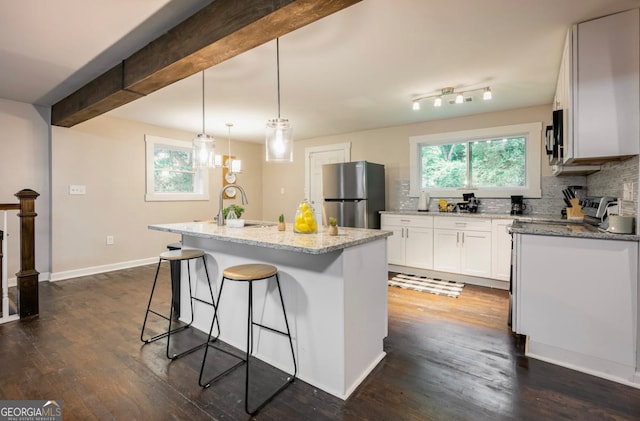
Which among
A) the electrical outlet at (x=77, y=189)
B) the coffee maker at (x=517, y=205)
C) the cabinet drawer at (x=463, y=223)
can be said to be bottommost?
the cabinet drawer at (x=463, y=223)

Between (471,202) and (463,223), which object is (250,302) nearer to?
(463,223)

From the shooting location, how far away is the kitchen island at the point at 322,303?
1.72 meters

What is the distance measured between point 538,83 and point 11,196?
6.08 meters

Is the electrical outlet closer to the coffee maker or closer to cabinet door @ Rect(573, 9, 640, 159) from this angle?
cabinet door @ Rect(573, 9, 640, 159)

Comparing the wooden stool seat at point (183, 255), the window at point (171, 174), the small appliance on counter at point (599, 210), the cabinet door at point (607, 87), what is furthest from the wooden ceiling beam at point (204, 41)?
the small appliance on counter at point (599, 210)

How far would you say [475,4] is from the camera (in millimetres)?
1877

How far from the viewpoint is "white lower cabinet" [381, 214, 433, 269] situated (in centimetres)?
416

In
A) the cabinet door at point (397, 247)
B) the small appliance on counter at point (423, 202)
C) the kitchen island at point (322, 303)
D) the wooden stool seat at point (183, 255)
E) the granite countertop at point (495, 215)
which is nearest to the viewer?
the kitchen island at point (322, 303)

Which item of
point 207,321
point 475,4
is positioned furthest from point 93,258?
point 475,4

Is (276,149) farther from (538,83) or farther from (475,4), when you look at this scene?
(538,83)

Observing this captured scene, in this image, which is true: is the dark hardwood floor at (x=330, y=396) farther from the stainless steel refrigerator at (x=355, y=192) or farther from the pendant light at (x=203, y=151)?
the stainless steel refrigerator at (x=355, y=192)

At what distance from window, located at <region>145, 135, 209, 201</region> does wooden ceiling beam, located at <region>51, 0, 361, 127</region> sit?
185cm

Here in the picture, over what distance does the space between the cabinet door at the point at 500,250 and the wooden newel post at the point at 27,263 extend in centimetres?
484

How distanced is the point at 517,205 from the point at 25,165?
6211 mm
